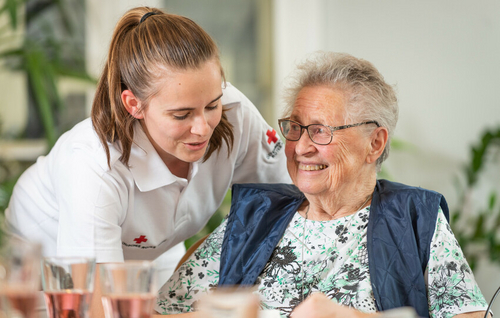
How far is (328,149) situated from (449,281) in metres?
0.50

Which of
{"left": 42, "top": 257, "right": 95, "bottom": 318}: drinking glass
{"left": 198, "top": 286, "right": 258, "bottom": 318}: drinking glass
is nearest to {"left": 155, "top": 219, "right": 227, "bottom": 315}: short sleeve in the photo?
{"left": 42, "top": 257, "right": 95, "bottom": 318}: drinking glass

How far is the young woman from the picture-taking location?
1367mm

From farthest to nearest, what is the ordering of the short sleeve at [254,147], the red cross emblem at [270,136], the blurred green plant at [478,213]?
the blurred green plant at [478,213] → the red cross emblem at [270,136] → the short sleeve at [254,147]

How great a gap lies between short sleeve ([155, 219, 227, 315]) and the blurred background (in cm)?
95

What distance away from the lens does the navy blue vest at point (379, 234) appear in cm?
Result: 141

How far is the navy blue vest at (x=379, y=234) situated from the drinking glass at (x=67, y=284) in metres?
0.79

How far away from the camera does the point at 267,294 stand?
1534 mm

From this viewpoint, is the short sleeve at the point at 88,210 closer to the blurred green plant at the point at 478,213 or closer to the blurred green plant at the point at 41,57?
the blurred green plant at the point at 41,57

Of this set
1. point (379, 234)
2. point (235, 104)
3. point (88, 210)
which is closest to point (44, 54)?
point (235, 104)

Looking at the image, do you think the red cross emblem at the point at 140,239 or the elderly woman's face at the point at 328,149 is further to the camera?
the red cross emblem at the point at 140,239

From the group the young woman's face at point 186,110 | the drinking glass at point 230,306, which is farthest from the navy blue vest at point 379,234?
the drinking glass at point 230,306

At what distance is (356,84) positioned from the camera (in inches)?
61.6

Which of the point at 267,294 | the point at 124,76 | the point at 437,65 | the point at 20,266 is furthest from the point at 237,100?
the point at 437,65

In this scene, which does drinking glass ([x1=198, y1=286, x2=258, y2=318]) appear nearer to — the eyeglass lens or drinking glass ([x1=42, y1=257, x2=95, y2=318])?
drinking glass ([x1=42, y1=257, x2=95, y2=318])
